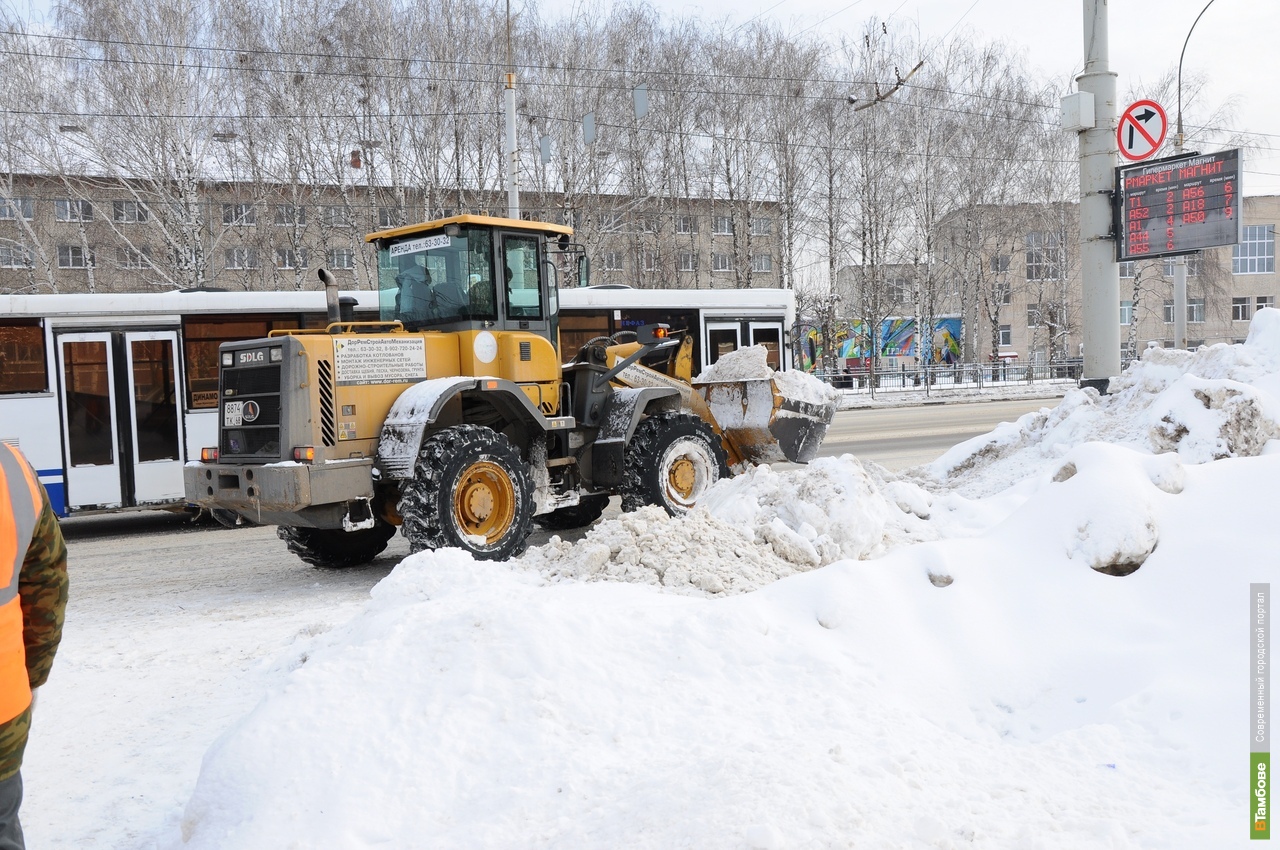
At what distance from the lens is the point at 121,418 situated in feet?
38.1

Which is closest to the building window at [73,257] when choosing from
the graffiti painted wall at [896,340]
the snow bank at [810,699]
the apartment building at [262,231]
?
the apartment building at [262,231]

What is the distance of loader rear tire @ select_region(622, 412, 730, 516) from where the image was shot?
9125 mm

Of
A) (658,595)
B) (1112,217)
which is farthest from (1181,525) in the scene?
(1112,217)

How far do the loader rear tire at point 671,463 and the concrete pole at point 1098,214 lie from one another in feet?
16.1

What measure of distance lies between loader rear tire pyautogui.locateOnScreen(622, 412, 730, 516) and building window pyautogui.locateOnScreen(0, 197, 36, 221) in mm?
23010

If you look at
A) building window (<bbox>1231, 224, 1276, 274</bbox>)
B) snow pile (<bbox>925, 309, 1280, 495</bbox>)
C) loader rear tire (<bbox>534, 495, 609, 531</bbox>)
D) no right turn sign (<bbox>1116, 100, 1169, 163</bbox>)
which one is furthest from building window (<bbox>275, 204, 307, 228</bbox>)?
building window (<bbox>1231, 224, 1276, 274</bbox>)

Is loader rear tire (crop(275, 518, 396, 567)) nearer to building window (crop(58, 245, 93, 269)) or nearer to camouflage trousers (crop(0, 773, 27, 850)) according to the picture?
camouflage trousers (crop(0, 773, 27, 850))

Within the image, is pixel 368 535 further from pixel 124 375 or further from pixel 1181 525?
pixel 1181 525

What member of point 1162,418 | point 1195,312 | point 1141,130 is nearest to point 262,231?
point 1141,130

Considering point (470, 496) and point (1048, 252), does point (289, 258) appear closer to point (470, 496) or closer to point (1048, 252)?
point (470, 496)

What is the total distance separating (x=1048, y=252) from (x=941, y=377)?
14324 millimetres

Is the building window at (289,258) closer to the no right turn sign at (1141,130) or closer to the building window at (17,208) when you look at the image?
the building window at (17,208)

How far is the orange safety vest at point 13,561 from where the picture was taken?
7.73 ft

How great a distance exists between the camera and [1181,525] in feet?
16.2
